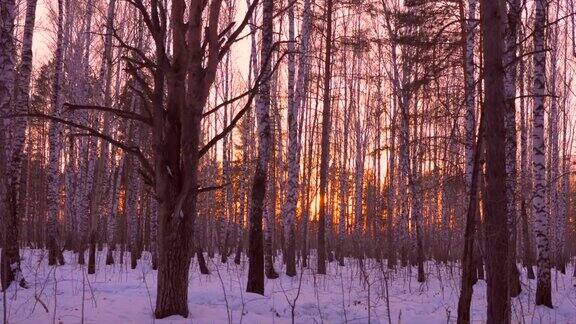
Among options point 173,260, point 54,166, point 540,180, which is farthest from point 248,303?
point 54,166

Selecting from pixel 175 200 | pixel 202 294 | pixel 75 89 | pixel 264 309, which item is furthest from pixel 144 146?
pixel 175 200

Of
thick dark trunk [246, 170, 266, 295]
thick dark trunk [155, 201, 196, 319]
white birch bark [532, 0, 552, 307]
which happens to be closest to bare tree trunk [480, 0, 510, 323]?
thick dark trunk [155, 201, 196, 319]

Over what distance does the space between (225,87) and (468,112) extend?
11.2 meters

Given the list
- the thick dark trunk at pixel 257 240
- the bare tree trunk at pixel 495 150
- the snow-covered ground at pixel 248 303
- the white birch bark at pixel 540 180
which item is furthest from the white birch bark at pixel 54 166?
the white birch bark at pixel 540 180

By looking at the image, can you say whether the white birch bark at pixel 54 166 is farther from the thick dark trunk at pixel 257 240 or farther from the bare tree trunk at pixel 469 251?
the bare tree trunk at pixel 469 251

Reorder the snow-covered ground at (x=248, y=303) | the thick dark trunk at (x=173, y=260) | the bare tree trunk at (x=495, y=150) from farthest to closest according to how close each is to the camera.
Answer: the snow-covered ground at (x=248, y=303) < the thick dark trunk at (x=173, y=260) < the bare tree trunk at (x=495, y=150)

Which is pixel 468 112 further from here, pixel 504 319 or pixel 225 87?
pixel 225 87

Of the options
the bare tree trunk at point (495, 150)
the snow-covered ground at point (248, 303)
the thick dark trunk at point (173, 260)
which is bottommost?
the snow-covered ground at point (248, 303)

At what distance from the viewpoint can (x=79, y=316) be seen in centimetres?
618

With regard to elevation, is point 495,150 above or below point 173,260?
above

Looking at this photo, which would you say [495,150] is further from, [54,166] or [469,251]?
[54,166]

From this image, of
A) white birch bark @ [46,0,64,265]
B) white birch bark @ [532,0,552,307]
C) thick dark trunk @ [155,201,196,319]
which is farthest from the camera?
white birch bark @ [46,0,64,265]

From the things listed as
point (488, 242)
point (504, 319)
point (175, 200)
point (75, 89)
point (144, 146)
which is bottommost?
point (504, 319)

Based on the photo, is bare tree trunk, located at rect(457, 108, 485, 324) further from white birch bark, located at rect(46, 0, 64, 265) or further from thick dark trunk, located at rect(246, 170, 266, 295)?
white birch bark, located at rect(46, 0, 64, 265)
